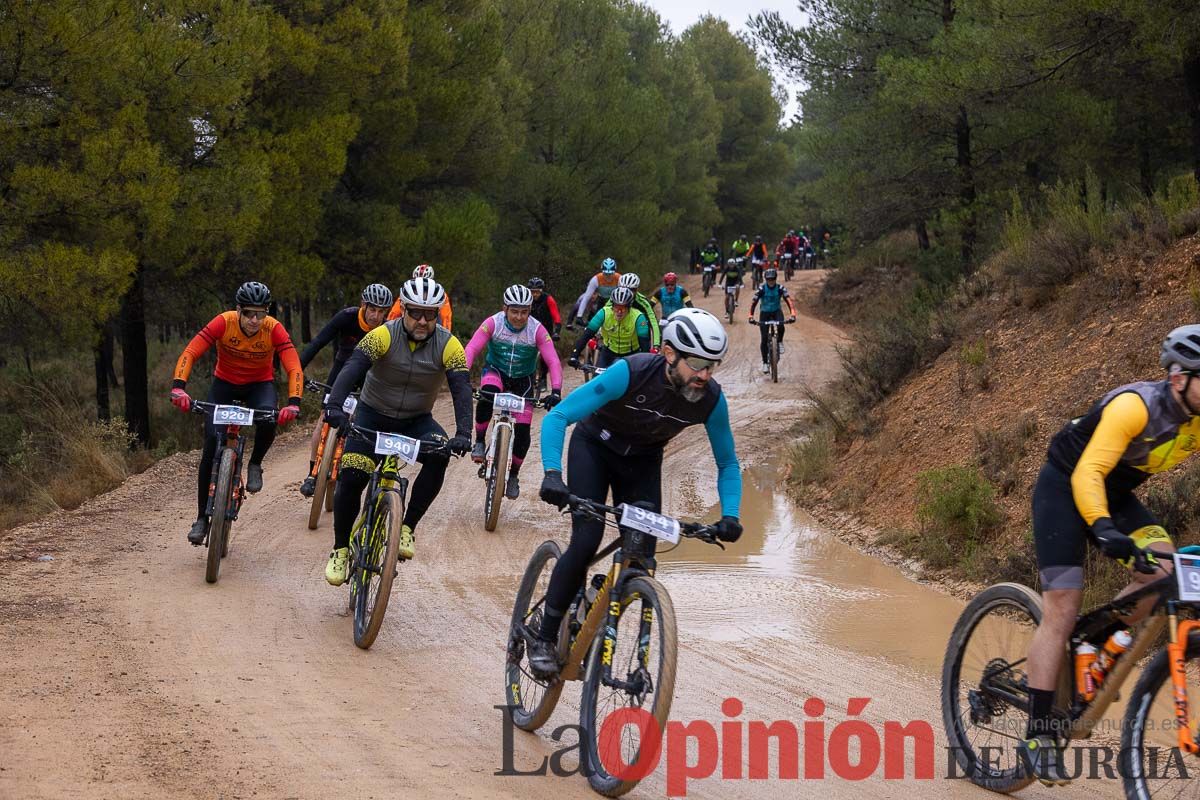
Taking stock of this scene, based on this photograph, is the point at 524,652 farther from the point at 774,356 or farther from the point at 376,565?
the point at 774,356

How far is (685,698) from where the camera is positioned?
660 centimetres

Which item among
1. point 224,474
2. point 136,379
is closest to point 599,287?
point 136,379

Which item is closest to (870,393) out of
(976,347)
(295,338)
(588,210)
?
(976,347)

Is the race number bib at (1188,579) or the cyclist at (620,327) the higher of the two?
the cyclist at (620,327)

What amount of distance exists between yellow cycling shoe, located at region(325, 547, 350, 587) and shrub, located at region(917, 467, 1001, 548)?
5162 millimetres

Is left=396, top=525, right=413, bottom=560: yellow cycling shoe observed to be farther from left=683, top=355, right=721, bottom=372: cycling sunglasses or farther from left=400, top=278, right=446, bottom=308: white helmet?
left=683, top=355, right=721, bottom=372: cycling sunglasses

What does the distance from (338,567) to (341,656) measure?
80cm

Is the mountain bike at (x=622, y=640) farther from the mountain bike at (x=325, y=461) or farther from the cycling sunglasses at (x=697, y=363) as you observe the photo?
the mountain bike at (x=325, y=461)

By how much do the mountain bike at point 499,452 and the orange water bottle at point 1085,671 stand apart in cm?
684

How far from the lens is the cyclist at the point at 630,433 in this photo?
5414 millimetres

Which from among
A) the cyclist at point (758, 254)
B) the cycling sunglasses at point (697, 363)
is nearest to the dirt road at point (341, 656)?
the cycling sunglasses at point (697, 363)

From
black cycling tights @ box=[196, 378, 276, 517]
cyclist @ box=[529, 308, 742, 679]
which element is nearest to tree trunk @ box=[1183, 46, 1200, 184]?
black cycling tights @ box=[196, 378, 276, 517]

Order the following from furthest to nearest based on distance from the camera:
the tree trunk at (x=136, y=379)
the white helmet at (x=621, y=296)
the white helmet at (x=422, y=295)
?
the tree trunk at (x=136, y=379) → the white helmet at (x=621, y=296) → the white helmet at (x=422, y=295)

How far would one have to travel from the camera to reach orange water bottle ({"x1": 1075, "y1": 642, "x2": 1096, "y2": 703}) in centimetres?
486
